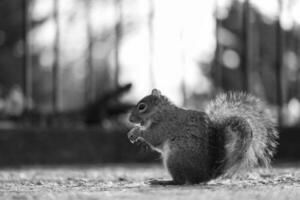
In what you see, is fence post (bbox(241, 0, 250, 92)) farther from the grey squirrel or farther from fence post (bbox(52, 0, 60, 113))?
the grey squirrel

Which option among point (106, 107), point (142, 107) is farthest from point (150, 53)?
point (142, 107)

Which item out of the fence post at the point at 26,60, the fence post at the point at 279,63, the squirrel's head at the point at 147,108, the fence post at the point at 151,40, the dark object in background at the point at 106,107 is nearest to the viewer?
the squirrel's head at the point at 147,108

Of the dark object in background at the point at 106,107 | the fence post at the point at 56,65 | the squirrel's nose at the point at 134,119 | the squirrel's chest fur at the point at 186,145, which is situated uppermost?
the fence post at the point at 56,65

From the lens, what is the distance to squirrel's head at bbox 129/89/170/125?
4582 millimetres

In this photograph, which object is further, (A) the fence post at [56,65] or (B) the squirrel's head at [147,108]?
(A) the fence post at [56,65]

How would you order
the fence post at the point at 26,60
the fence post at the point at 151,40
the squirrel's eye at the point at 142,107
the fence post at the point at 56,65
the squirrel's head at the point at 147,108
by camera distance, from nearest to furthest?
the squirrel's head at the point at 147,108 < the squirrel's eye at the point at 142,107 < the fence post at the point at 26,60 < the fence post at the point at 56,65 < the fence post at the point at 151,40

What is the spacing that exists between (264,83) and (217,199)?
25.0 feet

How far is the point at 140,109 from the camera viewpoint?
4.74m

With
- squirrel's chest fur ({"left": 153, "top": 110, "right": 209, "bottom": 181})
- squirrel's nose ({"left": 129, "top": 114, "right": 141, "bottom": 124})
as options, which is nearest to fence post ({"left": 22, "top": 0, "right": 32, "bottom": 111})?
squirrel's nose ({"left": 129, "top": 114, "right": 141, "bottom": 124})

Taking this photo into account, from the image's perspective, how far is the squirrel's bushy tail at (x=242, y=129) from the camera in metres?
4.07

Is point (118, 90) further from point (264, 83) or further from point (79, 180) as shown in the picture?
point (79, 180)

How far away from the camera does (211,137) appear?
4203 mm

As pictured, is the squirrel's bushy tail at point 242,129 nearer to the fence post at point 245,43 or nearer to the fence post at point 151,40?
the fence post at point 151,40

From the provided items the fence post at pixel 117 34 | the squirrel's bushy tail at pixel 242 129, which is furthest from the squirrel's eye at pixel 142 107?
the fence post at pixel 117 34
